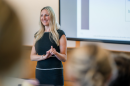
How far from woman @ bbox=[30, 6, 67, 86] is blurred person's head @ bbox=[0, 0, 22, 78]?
1286 mm

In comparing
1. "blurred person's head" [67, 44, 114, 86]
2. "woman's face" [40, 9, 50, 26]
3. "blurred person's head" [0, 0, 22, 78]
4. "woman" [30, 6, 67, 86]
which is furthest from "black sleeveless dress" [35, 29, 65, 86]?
"blurred person's head" [0, 0, 22, 78]

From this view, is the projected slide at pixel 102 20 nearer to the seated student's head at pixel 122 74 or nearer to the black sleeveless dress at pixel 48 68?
the black sleeveless dress at pixel 48 68

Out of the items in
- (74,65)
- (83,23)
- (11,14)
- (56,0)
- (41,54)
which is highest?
(56,0)

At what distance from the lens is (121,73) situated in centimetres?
45

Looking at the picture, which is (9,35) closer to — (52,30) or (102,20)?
(52,30)

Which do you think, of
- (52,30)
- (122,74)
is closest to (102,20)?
(52,30)

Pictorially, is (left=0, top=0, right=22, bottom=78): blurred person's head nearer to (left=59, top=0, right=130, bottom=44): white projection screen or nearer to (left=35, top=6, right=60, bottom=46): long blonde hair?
(left=35, top=6, right=60, bottom=46): long blonde hair

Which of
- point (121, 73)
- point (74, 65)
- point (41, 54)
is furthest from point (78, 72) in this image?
point (41, 54)

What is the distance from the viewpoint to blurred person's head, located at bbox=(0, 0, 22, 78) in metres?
0.23

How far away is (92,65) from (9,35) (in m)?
0.27

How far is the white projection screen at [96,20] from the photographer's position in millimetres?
1812

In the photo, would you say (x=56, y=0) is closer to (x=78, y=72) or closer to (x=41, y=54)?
(x=41, y=54)

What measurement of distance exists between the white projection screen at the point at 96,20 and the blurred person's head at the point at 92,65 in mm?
1495

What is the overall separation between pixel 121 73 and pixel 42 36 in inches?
51.5
